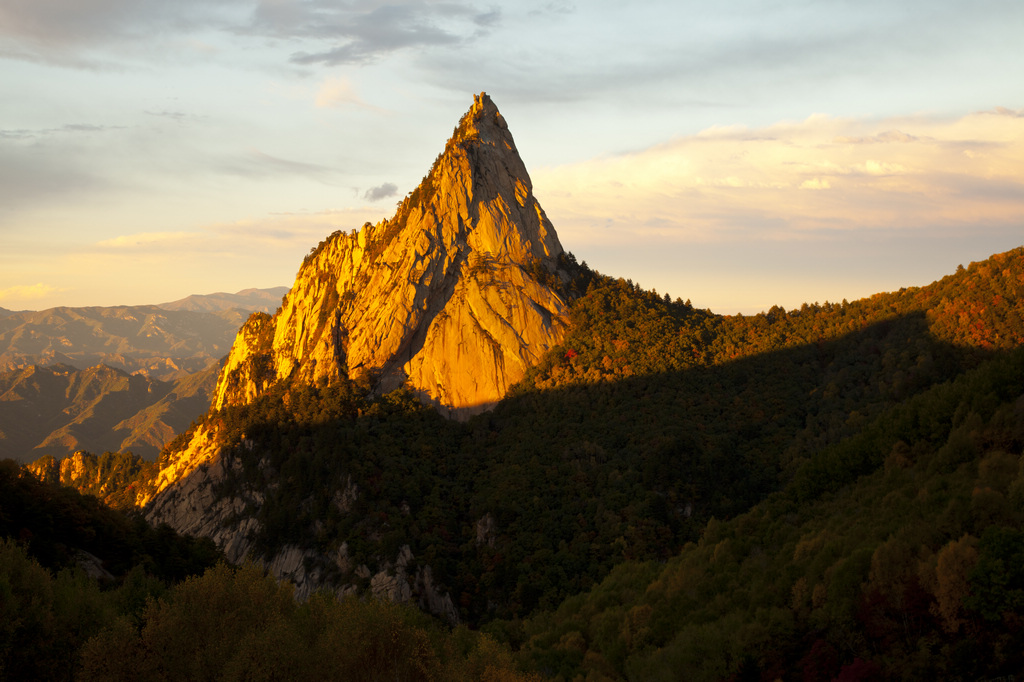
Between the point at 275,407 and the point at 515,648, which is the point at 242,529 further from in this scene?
the point at 515,648

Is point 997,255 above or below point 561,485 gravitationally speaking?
above

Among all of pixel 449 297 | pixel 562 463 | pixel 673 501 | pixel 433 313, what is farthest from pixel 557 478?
pixel 449 297

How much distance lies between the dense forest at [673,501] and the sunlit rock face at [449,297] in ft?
16.6

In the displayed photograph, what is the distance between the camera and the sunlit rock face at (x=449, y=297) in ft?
415

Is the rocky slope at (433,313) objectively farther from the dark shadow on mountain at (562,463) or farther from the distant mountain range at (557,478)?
the dark shadow on mountain at (562,463)

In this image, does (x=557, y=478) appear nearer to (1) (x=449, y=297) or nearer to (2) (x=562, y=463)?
(2) (x=562, y=463)

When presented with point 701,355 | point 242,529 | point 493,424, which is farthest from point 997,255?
point 242,529

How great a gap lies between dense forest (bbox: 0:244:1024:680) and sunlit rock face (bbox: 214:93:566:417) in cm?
505

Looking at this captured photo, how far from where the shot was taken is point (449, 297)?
130 meters

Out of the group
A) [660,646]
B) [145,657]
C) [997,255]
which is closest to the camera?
[145,657]

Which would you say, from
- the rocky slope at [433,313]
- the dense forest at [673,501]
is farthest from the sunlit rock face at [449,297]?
the dense forest at [673,501]

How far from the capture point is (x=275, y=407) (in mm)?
126125

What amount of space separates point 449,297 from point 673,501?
187 ft

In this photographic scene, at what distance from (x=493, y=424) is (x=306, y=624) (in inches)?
3252
